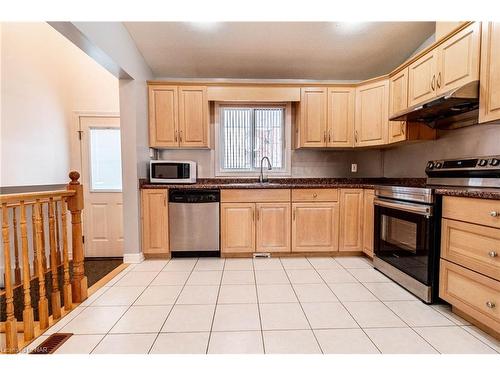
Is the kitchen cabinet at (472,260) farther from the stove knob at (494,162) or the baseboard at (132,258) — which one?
the baseboard at (132,258)

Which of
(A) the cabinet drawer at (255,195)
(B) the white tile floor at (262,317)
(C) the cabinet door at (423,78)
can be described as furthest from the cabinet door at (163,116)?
(C) the cabinet door at (423,78)

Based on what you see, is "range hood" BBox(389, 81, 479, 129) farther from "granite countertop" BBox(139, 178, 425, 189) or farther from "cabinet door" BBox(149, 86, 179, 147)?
"cabinet door" BBox(149, 86, 179, 147)

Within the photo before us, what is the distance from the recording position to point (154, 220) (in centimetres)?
307

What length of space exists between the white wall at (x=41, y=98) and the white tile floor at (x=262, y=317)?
5.49 feet

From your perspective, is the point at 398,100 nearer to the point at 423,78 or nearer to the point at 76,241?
the point at 423,78

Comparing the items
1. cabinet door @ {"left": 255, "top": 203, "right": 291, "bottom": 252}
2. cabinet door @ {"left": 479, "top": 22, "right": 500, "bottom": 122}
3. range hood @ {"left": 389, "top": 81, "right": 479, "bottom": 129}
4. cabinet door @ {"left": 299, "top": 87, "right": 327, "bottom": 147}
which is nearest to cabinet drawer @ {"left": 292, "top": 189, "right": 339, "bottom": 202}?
cabinet door @ {"left": 255, "top": 203, "right": 291, "bottom": 252}

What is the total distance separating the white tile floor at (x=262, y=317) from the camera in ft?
4.90

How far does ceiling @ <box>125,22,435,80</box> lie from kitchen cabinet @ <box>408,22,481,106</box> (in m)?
0.54

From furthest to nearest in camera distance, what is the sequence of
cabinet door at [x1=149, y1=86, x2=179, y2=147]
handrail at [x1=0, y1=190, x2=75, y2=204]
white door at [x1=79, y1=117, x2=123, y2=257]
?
white door at [x1=79, y1=117, x2=123, y2=257] < cabinet door at [x1=149, y1=86, x2=179, y2=147] < handrail at [x1=0, y1=190, x2=75, y2=204]

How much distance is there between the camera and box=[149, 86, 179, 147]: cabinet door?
3.22m

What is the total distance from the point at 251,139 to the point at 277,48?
1.22 meters

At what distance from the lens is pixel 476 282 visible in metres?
1.62
